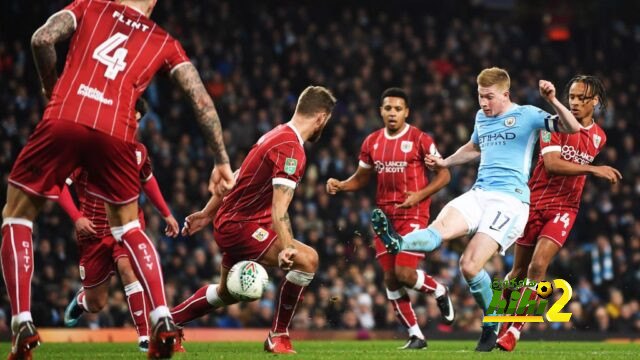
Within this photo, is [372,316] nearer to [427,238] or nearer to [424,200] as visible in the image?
[424,200]

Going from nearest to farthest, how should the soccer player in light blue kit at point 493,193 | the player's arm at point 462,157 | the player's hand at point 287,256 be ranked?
1. the player's hand at point 287,256
2. the soccer player in light blue kit at point 493,193
3. the player's arm at point 462,157

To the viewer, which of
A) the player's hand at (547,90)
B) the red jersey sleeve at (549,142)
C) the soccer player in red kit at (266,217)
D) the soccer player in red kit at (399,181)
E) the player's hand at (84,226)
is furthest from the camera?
the soccer player in red kit at (399,181)

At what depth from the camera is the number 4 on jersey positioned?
6199 millimetres

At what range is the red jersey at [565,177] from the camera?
955 centimetres

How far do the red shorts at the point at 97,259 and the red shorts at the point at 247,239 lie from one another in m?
1.64

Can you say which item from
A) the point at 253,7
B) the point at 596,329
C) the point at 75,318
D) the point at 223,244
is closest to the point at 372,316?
the point at 596,329

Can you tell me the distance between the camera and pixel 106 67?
6.21m

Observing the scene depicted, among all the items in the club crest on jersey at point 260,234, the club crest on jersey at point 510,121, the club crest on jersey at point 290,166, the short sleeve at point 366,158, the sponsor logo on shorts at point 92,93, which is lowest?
the club crest on jersey at point 260,234

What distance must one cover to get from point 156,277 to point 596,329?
39.3 feet

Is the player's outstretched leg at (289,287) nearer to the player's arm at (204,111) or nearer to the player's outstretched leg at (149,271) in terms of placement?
the player's arm at (204,111)

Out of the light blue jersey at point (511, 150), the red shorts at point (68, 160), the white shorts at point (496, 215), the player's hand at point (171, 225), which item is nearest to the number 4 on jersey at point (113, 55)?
the red shorts at point (68, 160)

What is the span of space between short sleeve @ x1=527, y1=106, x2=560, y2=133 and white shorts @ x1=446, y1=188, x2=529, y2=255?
2.25ft

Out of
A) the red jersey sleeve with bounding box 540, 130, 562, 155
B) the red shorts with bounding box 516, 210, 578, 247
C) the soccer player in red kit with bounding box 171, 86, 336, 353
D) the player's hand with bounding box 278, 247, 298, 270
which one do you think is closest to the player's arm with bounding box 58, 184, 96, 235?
the soccer player in red kit with bounding box 171, 86, 336, 353

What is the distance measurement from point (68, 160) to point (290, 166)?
93.0 inches
